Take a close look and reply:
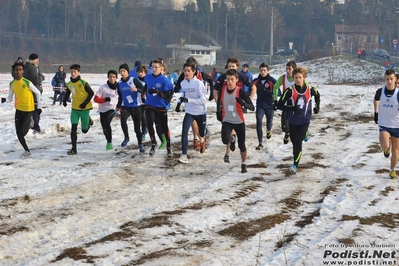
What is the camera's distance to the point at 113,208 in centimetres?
819

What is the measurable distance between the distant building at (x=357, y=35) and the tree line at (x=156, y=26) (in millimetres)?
1446

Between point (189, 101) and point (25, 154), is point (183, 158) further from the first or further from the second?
point (25, 154)

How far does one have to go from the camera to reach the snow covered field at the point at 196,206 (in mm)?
6430

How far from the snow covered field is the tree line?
69.7m

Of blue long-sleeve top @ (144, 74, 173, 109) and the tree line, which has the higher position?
the tree line

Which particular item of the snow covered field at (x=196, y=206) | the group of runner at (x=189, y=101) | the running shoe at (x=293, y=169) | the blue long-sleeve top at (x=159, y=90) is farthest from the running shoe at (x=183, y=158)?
the running shoe at (x=293, y=169)

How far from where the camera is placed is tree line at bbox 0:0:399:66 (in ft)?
290

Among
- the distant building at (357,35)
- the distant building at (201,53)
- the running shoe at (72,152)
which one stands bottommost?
the running shoe at (72,152)

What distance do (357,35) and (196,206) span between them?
8808cm

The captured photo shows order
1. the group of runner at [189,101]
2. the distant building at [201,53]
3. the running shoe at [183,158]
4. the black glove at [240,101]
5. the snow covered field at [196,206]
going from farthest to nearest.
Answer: the distant building at [201,53], the running shoe at [183,158], the group of runner at [189,101], the black glove at [240,101], the snow covered field at [196,206]

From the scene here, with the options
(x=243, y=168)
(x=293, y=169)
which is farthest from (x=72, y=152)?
(x=293, y=169)

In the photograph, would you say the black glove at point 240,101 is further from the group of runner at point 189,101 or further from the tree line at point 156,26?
the tree line at point 156,26

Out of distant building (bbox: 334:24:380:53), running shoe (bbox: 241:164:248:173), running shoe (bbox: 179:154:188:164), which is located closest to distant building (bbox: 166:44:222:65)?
distant building (bbox: 334:24:380:53)

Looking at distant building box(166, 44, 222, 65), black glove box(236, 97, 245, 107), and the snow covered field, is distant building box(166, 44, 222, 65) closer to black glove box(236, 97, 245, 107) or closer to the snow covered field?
the snow covered field
